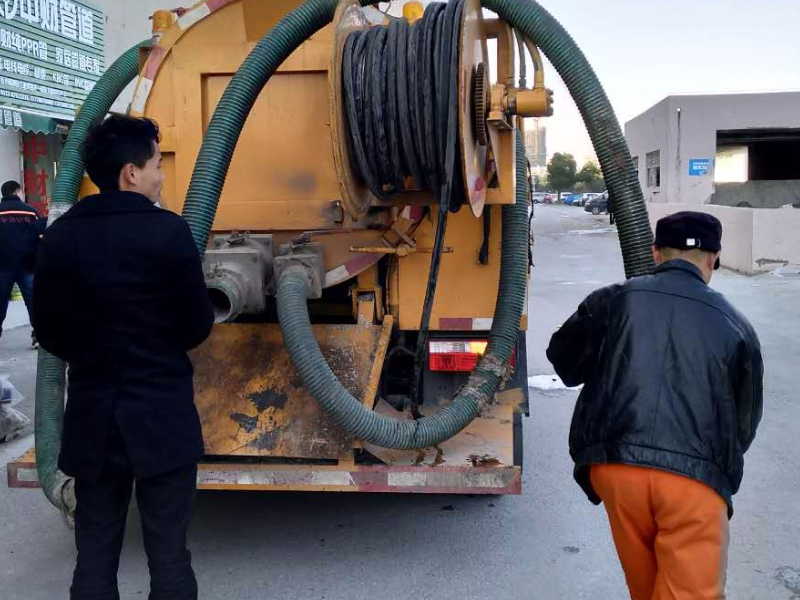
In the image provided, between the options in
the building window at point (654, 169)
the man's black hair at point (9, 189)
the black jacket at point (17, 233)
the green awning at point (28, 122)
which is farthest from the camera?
the building window at point (654, 169)

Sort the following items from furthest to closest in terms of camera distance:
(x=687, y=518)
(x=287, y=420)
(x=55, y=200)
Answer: (x=55, y=200) → (x=287, y=420) → (x=687, y=518)

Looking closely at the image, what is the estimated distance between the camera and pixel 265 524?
433 cm

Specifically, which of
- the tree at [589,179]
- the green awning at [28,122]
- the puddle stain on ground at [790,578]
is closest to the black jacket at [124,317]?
the puddle stain on ground at [790,578]

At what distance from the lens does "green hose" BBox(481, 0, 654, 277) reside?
353 cm

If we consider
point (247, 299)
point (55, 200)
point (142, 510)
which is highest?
point (55, 200)

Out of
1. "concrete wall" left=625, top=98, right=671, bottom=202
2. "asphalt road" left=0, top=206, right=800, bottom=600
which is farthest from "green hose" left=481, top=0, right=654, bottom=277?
"concrete wall" left=625, top=98, right=671, bottom=202

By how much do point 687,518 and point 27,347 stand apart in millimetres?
8227

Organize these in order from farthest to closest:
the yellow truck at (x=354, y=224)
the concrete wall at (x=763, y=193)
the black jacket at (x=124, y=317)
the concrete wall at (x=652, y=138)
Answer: the concrete wall at (x=763, y=193), the concrete wall at (x=652, y=138), the yellow truck at (x=354, y=224), the black jacket at (x=124, y=317)

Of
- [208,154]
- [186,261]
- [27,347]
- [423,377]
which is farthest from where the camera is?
[27,347]

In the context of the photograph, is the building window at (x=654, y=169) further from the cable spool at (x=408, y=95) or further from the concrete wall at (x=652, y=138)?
the cable spool at (x=408, y=95)

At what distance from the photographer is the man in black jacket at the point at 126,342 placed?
2539 mm

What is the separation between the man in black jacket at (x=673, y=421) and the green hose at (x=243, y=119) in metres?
0.97

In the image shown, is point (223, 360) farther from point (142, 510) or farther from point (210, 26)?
point (210, 26)

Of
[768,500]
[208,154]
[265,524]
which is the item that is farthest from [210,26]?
[768,500]
